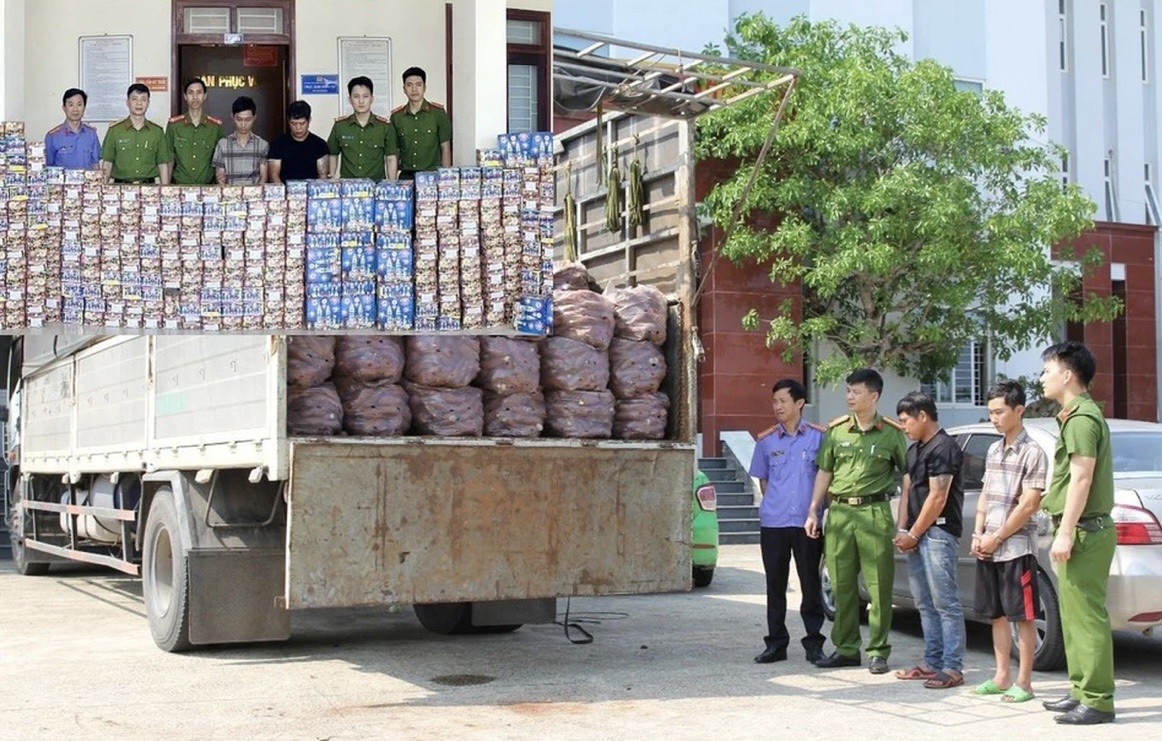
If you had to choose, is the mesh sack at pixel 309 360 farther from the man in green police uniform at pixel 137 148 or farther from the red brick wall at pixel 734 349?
the red brick wall at pixel 734 349

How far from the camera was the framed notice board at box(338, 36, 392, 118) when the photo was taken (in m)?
10.1

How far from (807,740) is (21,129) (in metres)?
5.24

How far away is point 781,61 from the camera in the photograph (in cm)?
2122

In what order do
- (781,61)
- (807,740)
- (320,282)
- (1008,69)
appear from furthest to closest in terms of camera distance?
(1008,69)
(781,61)
(320,282)
(807,740)

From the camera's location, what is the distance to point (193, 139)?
9.46 metres

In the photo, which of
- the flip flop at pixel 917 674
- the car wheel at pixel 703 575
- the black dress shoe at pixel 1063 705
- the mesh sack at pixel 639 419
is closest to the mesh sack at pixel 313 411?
the mesh sack at pixel 639 419

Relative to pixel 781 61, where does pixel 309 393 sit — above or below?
below

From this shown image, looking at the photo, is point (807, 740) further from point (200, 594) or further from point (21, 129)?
point (21, 129)

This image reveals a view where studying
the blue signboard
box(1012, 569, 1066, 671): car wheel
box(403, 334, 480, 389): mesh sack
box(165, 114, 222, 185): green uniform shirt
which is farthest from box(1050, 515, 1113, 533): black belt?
the blue signboard

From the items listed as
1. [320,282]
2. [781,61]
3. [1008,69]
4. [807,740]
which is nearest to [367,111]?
[320,282]

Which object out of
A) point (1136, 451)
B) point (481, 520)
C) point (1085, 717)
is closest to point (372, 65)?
point (481, 520)

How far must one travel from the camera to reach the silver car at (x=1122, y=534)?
806 cm

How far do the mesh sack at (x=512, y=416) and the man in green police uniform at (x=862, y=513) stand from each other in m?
1.82

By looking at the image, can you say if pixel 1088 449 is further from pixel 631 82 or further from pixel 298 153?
pixel 631 82
